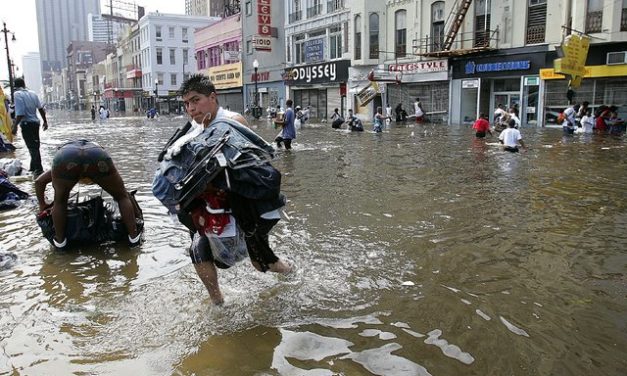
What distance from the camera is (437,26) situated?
1179 inches

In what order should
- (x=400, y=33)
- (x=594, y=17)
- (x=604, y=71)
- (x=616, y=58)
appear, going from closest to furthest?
(x=616, y=58), (x=604, y=71), (x=594, y=17), (x=400, y=33)

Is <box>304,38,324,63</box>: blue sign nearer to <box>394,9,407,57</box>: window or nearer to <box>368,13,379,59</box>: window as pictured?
<box>368,13,379,59</box>: window

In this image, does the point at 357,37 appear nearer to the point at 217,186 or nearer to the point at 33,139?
the point at 33,139

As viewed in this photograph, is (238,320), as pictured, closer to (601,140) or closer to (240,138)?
(240,138)

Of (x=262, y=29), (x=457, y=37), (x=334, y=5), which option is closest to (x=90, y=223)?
(x=457, y=37)

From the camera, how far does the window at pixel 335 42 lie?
3731cm

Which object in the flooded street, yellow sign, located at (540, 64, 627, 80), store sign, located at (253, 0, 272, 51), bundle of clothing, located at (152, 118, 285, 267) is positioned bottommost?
the flooded street

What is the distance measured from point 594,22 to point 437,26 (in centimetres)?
903

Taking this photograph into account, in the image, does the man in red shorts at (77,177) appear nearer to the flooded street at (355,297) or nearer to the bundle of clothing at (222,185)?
the flooded street at (355,297)

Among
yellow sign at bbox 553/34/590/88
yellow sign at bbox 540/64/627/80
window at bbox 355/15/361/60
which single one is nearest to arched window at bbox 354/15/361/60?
window at bbox 355/15/361/60

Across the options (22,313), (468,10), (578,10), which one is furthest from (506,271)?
(468,10)

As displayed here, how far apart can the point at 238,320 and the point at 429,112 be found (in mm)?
29114

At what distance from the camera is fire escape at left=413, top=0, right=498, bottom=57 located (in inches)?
1063

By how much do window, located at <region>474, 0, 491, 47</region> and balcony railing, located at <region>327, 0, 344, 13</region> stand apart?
37.7 feet
